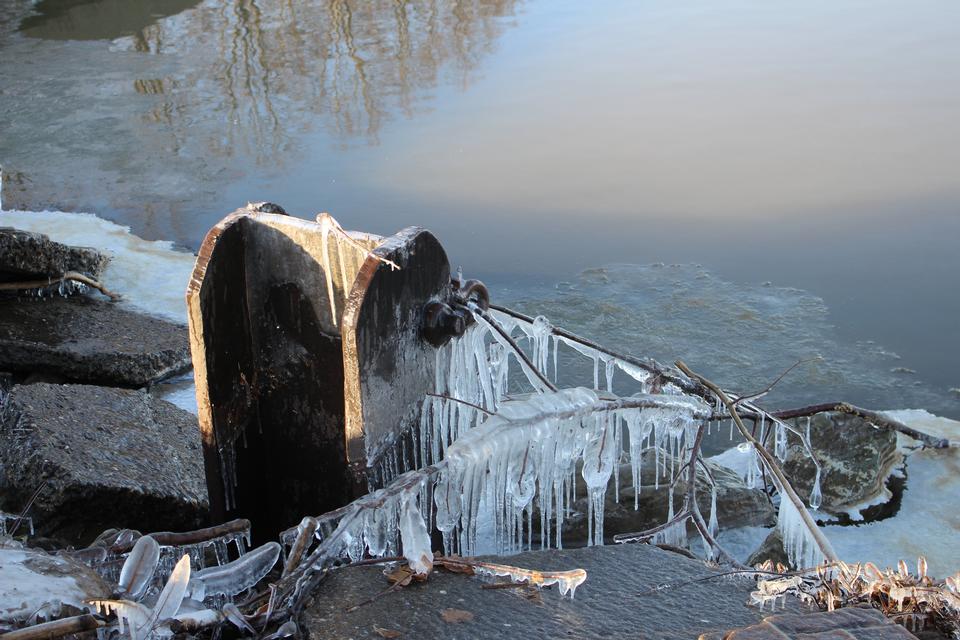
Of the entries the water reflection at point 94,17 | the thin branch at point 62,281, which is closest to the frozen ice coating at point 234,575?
the thin branch at point 62,281

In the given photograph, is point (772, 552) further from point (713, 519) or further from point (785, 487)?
point (785, 487)

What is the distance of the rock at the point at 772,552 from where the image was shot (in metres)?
3.70

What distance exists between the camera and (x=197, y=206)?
7.61m

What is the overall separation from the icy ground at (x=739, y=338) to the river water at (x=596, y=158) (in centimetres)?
2

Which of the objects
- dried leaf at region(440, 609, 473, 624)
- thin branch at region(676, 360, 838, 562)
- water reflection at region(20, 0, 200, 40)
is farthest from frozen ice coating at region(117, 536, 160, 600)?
water reflection at region(20, 0, 200, 40)

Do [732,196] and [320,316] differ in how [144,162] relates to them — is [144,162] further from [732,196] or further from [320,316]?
[320,316]

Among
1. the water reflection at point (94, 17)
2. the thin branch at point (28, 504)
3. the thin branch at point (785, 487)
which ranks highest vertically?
the water reflection at point (94, 17)

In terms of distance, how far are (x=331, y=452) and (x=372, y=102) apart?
6.83m

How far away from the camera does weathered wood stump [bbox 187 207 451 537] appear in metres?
2.87

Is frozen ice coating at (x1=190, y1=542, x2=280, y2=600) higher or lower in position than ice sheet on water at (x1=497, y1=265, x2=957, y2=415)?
higher

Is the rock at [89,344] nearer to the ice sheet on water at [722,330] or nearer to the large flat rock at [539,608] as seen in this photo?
the ice sheet on water at [722,330]

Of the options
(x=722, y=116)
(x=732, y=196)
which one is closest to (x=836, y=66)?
(x=722, y=116)

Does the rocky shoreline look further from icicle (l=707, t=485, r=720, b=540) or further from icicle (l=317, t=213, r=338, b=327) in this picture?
icicle (l=317, t=213, r=338, b=327)

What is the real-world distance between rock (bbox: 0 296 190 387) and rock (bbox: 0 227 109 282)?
0.61ft
